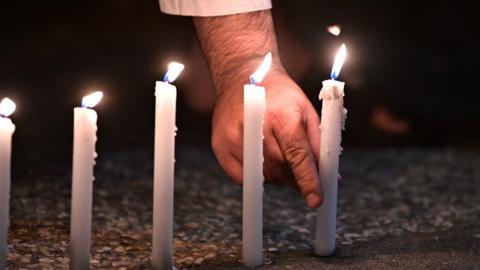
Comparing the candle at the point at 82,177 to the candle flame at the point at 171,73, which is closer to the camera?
the candle at the point at 82,177

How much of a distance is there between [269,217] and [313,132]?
2.20ft

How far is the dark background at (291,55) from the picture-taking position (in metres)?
4.42

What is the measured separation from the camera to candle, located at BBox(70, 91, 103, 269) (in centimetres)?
149

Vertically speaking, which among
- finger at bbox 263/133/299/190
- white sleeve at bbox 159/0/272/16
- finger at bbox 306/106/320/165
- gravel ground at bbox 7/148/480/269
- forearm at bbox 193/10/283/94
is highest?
white sleeve at bbox 159/0/272/16

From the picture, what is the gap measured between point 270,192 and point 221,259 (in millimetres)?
1128

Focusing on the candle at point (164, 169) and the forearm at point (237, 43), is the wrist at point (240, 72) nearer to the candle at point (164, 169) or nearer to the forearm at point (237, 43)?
the forearm at point (237, 43)

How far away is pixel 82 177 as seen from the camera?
59.5 inches

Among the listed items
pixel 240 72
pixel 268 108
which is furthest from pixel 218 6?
pixel 268 108

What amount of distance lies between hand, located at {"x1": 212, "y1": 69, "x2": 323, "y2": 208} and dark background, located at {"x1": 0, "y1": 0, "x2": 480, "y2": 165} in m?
2.32

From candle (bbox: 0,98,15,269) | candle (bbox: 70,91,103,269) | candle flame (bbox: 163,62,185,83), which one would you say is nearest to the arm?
candle flame (bbox: 163,62,185,83)

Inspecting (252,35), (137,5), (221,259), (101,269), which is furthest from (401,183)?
(137,5)

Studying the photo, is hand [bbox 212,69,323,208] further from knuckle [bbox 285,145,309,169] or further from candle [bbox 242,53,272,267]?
candle [bbox 242,53,272,267]

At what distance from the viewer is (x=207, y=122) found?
4.63m

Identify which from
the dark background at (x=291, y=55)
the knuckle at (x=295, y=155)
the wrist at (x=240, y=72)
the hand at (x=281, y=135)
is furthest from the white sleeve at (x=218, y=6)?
the dark background at (x=291, y=55)
